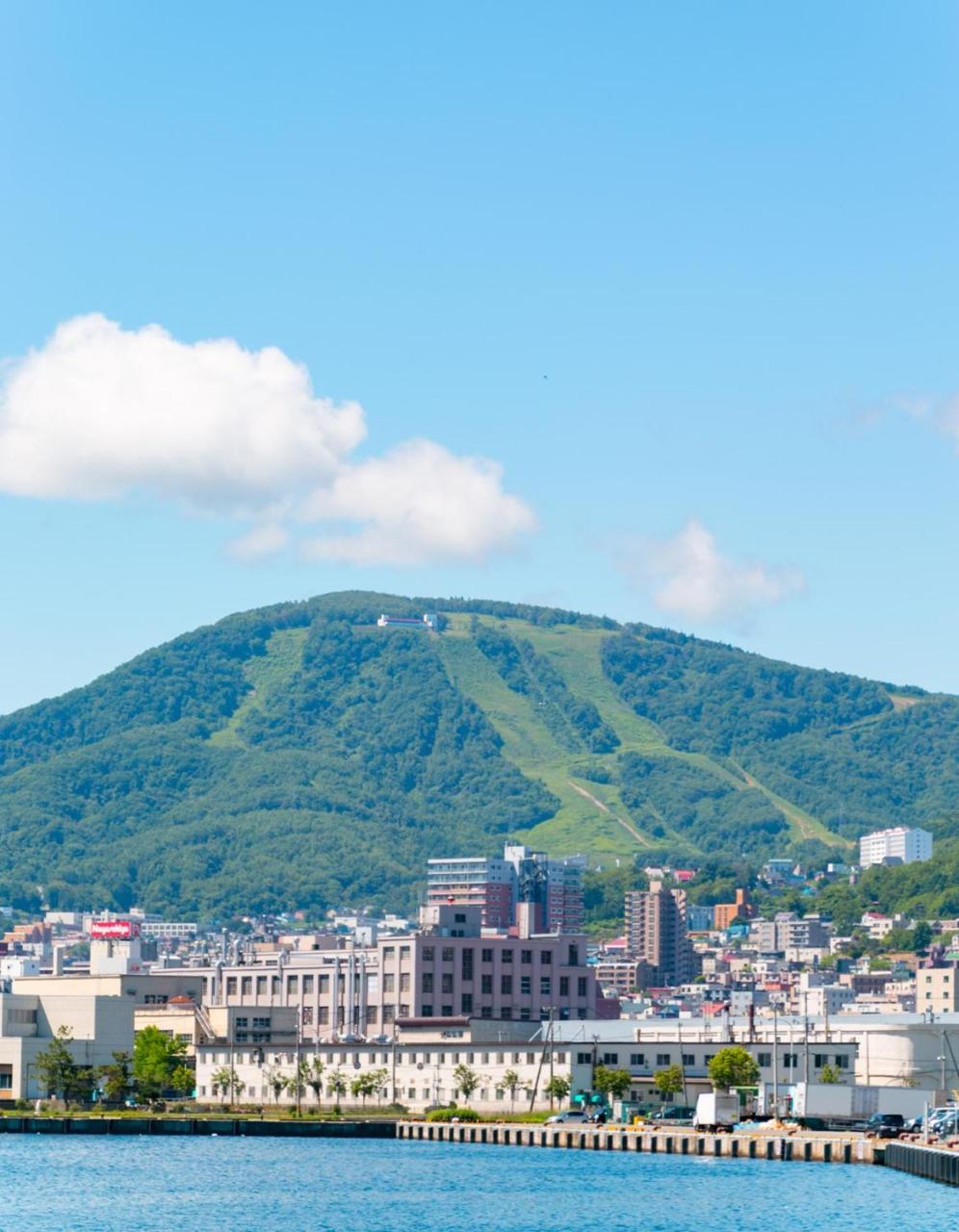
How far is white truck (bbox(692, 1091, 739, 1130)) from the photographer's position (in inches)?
6088

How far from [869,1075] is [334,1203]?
219ft

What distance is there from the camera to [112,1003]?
19075 cm

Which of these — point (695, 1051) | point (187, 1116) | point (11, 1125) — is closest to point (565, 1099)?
point (695, 1051)

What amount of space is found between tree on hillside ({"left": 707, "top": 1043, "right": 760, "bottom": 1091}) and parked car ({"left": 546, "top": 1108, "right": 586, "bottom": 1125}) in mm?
9551

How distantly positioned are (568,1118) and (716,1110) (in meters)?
14.0

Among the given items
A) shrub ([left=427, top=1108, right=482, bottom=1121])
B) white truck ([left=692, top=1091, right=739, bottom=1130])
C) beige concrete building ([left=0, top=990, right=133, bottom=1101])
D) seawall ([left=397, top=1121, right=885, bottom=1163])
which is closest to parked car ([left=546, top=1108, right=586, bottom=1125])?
shrub ([left=427, top=1108, right=482, bottom=1121])

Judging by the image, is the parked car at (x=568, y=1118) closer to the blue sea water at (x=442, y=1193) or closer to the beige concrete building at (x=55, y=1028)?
the blue sea water at (x=442, y=1193)

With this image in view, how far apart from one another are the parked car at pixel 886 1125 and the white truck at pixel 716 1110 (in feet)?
27.0

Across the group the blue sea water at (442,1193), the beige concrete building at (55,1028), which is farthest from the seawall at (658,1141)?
the beige concrete building at (55,1028)

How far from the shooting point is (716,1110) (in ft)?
511

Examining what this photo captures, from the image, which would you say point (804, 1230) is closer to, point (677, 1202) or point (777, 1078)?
point (677, 1202)

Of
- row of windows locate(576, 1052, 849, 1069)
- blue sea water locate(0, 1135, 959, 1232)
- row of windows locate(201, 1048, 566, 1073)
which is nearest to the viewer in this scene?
blue sea water locate(0, 1135, 959, 1232)

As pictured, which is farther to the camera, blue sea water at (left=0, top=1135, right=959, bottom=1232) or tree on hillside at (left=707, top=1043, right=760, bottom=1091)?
tree on hillside at (left=707, top=1043, right=760, bottom=1091)

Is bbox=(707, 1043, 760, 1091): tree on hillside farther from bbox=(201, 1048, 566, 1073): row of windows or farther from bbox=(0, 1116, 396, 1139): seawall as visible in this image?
bbox=(0, 1116, 396, 1139): seawall
